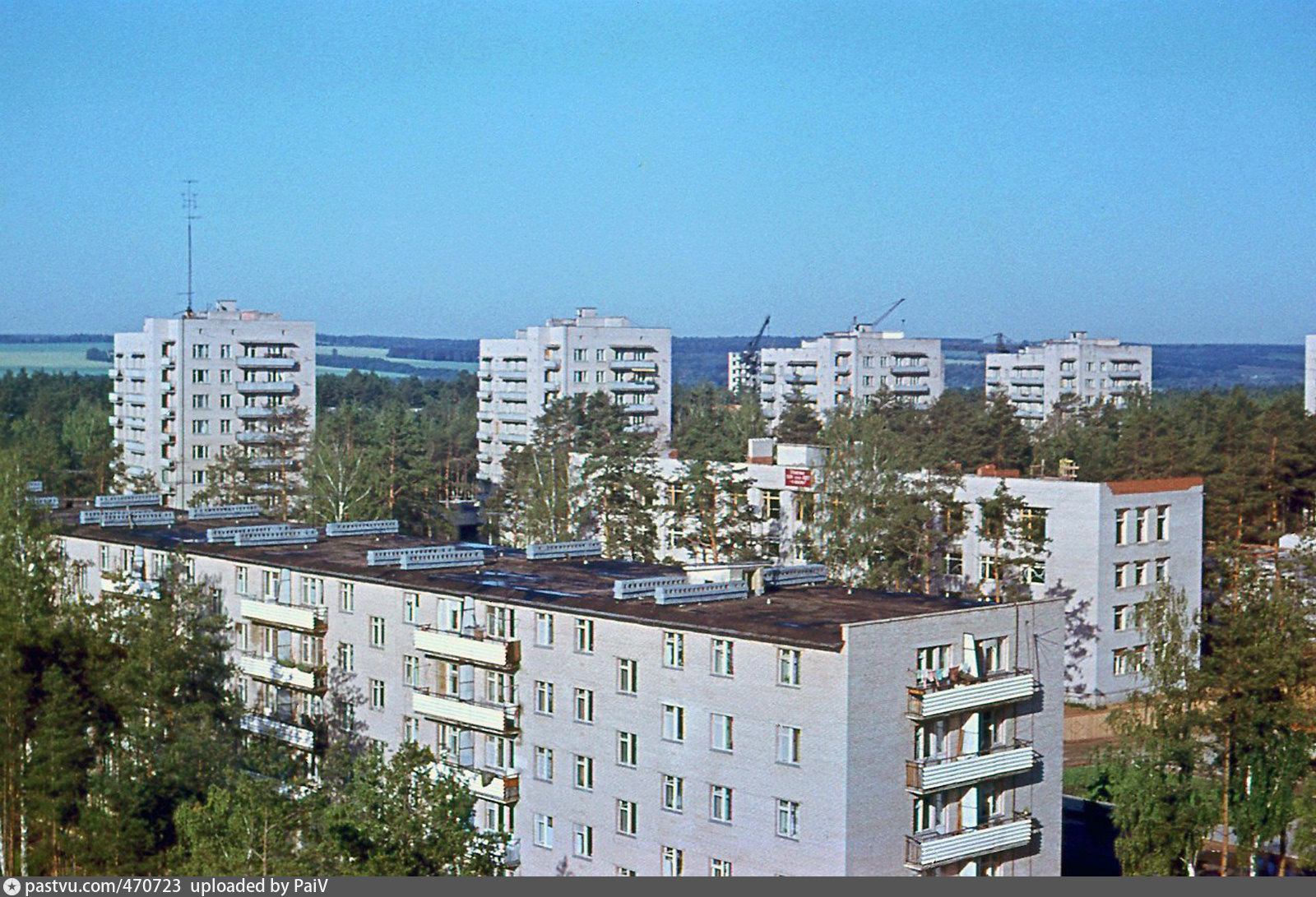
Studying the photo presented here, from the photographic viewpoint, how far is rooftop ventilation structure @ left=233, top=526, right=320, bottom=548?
44.4 ft

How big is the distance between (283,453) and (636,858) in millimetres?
17399

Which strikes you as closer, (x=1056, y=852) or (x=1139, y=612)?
(x=1056, y=852)

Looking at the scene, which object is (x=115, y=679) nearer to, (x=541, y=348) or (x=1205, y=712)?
(x=1205, y=712)

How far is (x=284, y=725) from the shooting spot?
11.8m

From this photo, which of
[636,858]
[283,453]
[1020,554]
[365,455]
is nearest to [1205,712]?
[636,858]

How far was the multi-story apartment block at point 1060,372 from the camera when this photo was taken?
43.1 metres

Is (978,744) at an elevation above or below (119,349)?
below

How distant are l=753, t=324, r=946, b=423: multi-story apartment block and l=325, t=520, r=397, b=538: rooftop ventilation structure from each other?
24507 mm

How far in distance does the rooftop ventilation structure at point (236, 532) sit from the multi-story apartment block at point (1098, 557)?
676cm

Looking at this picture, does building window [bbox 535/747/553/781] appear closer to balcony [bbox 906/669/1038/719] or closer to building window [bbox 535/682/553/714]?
building window [bbox 535/682/553/714]

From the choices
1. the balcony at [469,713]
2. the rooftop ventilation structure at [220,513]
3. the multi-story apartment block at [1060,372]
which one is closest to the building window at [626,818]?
the balcony at [469,713]

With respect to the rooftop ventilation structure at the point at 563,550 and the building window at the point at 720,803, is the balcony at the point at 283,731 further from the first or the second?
the building window at the point at 720,803

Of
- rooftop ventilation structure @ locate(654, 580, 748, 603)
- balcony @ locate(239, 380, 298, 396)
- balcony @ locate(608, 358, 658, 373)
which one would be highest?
balcony @ locate(608, 358, 658, 373)

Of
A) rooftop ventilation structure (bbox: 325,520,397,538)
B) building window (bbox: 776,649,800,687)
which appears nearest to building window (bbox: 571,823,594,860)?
building window (bbox: 776,649,800,687)
